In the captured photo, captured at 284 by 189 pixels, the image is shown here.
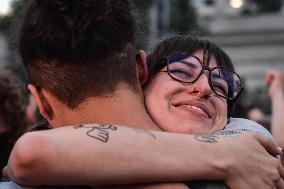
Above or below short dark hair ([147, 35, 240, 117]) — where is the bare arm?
below

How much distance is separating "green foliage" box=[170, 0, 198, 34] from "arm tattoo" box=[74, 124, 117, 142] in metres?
31.7

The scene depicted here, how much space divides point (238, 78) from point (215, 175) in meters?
0.69

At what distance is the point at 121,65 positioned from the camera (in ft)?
6.96

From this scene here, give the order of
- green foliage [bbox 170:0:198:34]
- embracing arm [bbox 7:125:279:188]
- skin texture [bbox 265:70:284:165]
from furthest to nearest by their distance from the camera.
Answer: green foliage [bbox 170:0:198:34]
skin texture [bbox 265:70:284:165]
embracing arm [bbox 7:125:279:188]

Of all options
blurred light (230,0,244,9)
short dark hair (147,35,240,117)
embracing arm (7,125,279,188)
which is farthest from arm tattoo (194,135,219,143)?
blurred light (230,0,244,9)

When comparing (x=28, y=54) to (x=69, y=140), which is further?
(x=28, y=54)

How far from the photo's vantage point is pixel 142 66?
2320 millimetres

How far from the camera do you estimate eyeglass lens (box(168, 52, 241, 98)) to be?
238 centimetres

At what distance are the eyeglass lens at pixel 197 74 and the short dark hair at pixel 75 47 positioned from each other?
315 mm

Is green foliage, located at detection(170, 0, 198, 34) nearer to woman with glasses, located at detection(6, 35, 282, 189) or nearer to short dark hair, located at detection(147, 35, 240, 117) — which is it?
short dark hair, located at detection(147, 35, 240, 117)

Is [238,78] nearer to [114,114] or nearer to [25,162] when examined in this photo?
[114,114]

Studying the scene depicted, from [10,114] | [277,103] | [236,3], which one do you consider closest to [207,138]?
[277,103]

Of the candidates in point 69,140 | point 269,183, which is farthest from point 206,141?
point 69,140

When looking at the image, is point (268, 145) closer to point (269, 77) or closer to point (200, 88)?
point (200, 88)
